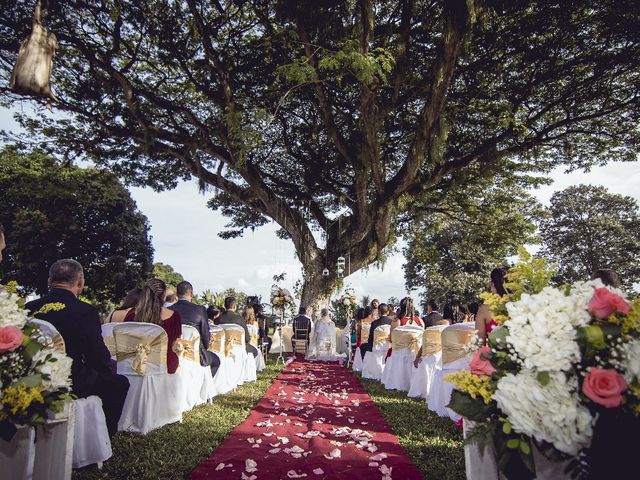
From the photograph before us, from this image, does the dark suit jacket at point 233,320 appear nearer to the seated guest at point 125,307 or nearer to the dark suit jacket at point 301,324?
the seated guest at point 125,307

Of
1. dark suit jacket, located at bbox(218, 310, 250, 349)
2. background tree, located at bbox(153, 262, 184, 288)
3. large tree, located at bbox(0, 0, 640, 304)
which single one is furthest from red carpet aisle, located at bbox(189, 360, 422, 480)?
background tree, located at bbox(153, 262, 184, 288)

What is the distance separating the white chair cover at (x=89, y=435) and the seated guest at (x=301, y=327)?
10.2m

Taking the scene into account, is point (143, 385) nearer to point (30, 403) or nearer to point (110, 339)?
point (110, 339)

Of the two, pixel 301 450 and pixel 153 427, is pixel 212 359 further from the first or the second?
pixel 301 450

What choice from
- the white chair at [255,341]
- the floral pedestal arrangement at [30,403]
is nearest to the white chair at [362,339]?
the white chair at [255,341]

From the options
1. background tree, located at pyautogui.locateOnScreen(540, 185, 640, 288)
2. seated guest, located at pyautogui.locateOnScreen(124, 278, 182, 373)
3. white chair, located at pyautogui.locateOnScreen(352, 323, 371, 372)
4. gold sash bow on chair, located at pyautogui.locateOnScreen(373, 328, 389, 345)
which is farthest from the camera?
background tree, located at pyautogui.locateOnScreen(540, 185, 640, 288)

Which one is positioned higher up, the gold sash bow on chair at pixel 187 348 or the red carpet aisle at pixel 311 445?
the gold sash bow on chair at pixel 187 348

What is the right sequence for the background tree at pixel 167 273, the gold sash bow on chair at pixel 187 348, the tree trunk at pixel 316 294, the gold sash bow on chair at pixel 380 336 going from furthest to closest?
the background tree at pixel 167 273 → the tree trunk at pixel 316 294 → the gold sash bow on chair at pixel 380 336 → the gold sash bow on chair at pixel 187 348

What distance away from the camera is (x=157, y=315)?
4.95m

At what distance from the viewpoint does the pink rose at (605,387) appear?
4.65ft

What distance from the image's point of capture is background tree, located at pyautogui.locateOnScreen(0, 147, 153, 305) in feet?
78.8

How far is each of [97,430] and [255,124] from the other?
768 cm

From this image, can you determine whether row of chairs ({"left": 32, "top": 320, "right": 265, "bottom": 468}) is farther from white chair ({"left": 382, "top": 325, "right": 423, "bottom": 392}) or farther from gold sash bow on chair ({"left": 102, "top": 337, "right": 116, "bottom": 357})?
white chair ({"left": 382, "top": 325, "right": 423, "bottom": 392})

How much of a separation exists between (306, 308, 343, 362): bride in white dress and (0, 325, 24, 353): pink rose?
12143mm
